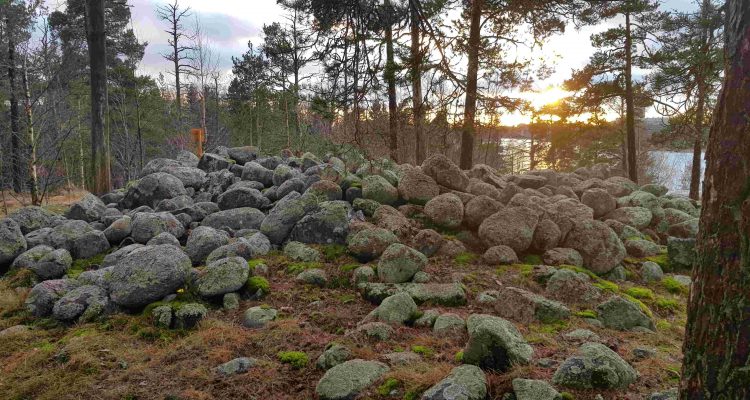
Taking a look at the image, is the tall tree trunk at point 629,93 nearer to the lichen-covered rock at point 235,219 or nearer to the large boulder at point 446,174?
the large boulder at point 446,174

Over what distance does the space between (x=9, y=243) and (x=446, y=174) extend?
278 inches

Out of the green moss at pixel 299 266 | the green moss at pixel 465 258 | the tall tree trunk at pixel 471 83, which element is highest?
the tall tree trunk at pixel 471 83

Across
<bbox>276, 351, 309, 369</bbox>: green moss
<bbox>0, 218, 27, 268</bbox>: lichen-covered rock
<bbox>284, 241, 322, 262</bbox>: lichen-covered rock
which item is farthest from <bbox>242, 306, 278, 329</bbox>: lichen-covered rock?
<bbox>0, 218, 27, 268</bbox>: lichen-covered rock

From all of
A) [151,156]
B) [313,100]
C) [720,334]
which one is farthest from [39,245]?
[151,156]

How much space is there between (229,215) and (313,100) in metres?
3.62

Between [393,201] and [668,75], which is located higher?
[668,75]

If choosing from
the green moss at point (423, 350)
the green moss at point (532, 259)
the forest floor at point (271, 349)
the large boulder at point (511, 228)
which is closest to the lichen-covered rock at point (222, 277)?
the forest floor at point (271, 349)

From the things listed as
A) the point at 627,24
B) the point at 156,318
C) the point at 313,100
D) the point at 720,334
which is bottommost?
the point at 156,318

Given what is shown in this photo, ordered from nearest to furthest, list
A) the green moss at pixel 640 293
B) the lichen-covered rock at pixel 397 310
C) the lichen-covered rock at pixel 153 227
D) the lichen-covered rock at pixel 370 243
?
the lichen-covered rock at pixel 397 310 < the green moss at pixel 640 293 < the lichen-covered rock at pixel 370 243 < the lichen-covered rock at pixel 153 227

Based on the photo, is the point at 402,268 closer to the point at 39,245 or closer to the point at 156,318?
the point at 156,318

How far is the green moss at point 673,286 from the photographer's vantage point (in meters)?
6.25

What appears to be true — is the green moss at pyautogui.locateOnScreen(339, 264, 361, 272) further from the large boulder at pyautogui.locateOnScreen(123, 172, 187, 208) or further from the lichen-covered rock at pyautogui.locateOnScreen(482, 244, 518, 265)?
the large boulder at pyautogui.locateOnScreen(123, 172, 187, 208)

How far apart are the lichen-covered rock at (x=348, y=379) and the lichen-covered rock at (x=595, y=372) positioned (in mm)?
1346

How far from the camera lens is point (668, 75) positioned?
49.0 ft
